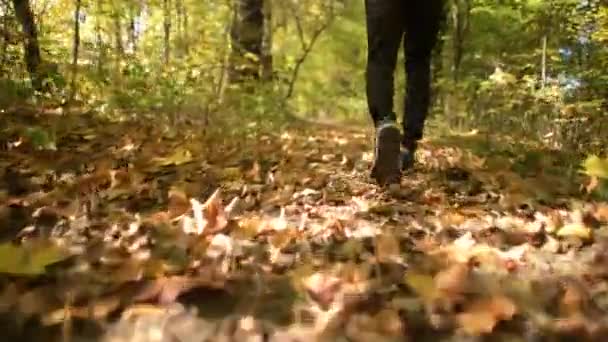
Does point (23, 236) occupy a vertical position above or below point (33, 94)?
below

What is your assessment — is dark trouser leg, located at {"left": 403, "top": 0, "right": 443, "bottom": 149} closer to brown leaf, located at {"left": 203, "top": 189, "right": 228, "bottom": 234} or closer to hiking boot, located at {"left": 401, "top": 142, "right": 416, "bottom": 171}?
hiking boot, located at {"left": 401, "top": 142, "right": 416, "bottom": 171}

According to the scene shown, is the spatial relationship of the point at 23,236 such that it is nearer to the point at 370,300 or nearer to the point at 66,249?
the point at 66,249

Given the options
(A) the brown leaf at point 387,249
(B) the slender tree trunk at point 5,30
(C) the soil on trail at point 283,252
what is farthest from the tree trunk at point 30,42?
(A) the brown leaf at point 387,249

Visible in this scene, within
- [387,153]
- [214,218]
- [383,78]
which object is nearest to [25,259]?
[214,218]

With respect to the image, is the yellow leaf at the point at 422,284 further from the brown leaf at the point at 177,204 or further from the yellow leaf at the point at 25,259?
the brown leaf at the point at 177,204

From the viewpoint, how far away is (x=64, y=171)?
9.45ft

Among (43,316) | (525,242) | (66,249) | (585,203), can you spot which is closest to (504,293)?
(525,242)

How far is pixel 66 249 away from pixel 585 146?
390cm

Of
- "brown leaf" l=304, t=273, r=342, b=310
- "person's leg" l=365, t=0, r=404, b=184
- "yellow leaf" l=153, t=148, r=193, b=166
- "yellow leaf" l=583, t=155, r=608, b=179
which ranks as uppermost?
"person's leg" l=365, t=0, r=404, b=184

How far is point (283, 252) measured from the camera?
1785 mm

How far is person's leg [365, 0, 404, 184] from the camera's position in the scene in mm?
2865

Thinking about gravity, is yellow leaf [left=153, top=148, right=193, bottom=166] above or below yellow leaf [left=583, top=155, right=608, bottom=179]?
below

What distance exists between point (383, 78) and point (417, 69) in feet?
1.42

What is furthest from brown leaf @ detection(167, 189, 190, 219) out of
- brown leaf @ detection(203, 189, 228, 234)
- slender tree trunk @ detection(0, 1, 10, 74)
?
slender tree trunk @ detection(0, 1, 10, 74)
